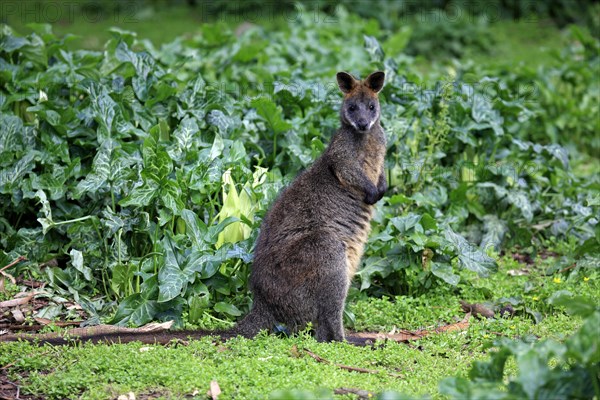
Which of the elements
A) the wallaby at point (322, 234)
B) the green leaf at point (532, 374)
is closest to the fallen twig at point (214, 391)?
the wallaby at point (322, 234)

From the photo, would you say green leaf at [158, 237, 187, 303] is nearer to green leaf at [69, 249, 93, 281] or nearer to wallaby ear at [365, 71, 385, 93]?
green leaf at [69, 249, 93, 281]

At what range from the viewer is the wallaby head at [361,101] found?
6441mm

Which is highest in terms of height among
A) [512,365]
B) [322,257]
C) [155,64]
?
[155,64]

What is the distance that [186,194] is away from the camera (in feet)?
21.5

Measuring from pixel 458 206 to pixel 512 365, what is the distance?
263 centimetres

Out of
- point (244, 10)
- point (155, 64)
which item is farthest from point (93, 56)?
point (244, 10)

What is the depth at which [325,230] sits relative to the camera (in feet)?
19.9

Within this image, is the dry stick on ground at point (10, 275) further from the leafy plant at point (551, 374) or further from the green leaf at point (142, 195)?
the leafy plant at point (551, 374)

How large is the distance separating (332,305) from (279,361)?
67cm

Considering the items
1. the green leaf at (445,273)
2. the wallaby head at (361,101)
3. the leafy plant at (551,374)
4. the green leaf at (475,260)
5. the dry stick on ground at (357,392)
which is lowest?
the dry stick on ground at (357,392)

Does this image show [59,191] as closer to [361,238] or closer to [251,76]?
[361,238]

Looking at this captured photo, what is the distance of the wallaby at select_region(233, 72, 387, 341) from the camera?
5.85 meters

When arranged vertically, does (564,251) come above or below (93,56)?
below

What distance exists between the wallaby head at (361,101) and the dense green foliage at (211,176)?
79cm
